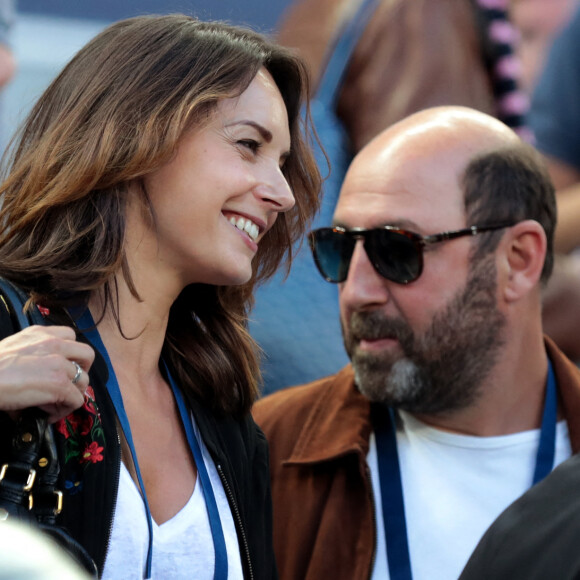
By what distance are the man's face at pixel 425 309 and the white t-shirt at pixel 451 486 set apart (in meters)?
0.11

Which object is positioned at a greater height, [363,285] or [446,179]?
[446,179]

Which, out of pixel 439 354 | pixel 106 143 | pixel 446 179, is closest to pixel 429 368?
pixel 439 354

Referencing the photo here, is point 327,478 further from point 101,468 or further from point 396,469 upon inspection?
point 101,468

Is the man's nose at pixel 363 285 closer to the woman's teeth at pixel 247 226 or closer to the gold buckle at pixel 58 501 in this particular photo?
the woman's teeth at pixel 247 226

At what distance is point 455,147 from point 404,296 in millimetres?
487

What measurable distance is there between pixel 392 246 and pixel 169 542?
1213mm

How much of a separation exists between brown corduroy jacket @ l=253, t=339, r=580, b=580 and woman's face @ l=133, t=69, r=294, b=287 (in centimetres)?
92

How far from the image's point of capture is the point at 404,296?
2.66 metres

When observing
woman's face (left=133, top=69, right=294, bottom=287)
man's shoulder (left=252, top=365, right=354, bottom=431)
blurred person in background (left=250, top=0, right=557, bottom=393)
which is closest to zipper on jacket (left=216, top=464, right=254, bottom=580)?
woman's face (left=133, top=69, right=294, bottom=287)

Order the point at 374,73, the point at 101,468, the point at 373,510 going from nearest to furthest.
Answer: the point at 101,468
the point at 373,510
the point at 374,73

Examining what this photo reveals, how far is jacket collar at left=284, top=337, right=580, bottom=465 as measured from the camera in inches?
104

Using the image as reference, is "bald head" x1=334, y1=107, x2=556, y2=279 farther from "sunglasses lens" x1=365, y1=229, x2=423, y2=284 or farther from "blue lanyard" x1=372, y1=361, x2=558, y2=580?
"blue lanyard" x1=372, y1=361, x2=558, y2=580

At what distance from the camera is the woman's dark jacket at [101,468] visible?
1.57 metres

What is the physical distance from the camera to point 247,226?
6.32 feet
